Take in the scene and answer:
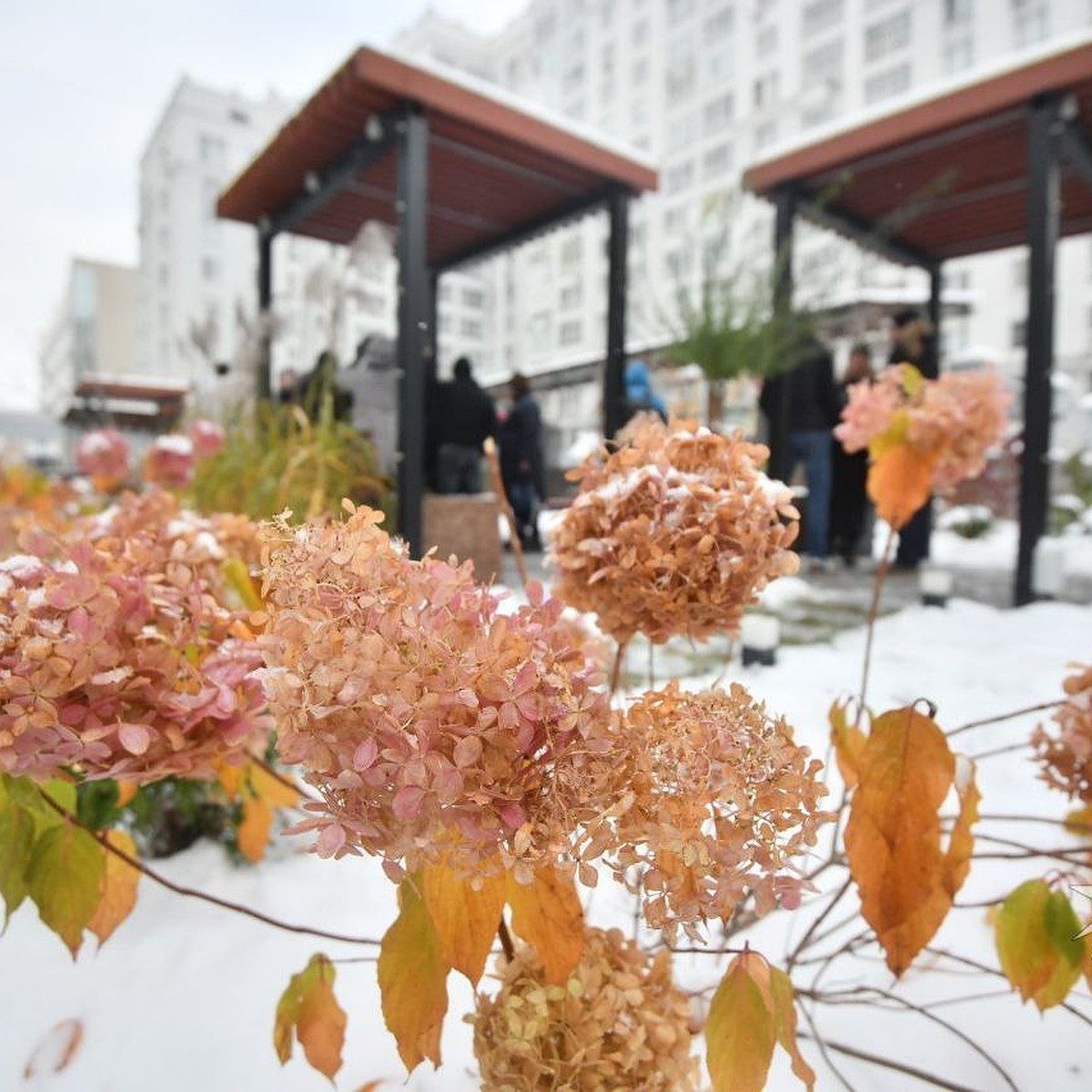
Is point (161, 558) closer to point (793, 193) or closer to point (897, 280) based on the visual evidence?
point (793, 193)

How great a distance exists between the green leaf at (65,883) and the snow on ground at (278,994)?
27cm

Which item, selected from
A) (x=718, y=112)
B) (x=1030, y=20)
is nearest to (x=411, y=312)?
(x=1030, y=20)

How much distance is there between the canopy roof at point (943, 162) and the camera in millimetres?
2707

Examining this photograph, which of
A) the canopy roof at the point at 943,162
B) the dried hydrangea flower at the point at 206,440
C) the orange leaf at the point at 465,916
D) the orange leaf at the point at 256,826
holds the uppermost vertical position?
the canopy roof at the point at 943,162

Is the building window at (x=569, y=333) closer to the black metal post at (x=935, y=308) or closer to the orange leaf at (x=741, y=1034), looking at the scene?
the black metal post at (x=935, y=308)

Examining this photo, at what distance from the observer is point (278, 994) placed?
71 centimetres

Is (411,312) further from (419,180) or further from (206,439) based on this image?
(206,439)

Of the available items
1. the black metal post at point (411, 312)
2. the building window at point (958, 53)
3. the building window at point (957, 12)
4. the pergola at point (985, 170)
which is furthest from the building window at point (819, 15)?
the black metal post at point (411, 312)

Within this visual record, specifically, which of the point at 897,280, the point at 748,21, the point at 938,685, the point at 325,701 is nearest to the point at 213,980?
the point at 325,701

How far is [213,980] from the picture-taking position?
726mm

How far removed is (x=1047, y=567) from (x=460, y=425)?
2.73 m

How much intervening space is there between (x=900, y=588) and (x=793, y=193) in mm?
1905

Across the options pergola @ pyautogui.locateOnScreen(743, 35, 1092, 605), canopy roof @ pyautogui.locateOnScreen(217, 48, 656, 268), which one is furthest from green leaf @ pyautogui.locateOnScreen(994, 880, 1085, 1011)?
canopy roof @ pyautogui.locateOnScreen(217, 48, 656, 268)

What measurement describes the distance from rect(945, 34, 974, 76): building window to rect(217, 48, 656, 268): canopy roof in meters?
24.1
